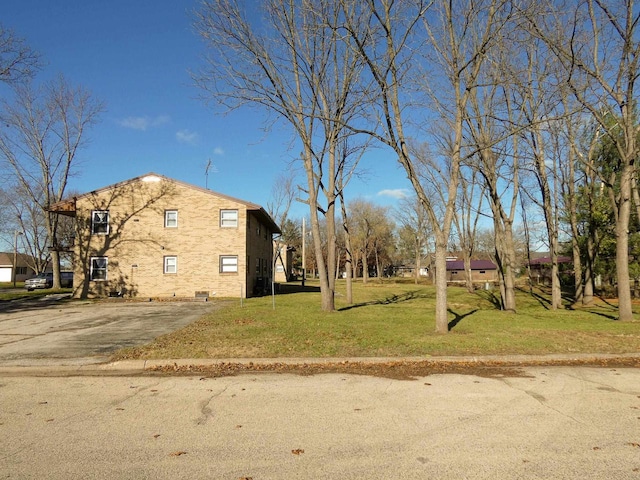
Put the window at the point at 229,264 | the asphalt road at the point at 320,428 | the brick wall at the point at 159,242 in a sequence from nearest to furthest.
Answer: the asphalt road at the point at 320,428, the brick wall at the point at 159,242, the window at the point at 229,264

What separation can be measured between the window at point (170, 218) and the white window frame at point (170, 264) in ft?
6.04

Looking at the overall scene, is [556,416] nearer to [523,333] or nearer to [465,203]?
[523,333]

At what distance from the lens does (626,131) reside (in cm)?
1305

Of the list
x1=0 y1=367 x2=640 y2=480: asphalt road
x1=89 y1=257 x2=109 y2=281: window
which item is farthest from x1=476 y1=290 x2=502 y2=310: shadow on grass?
x1=89 y1=257 x2=109 y2=281: window

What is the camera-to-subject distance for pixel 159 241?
24.8 meters

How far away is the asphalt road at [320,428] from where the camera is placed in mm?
3393

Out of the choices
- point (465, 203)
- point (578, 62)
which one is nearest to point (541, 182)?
point (578, 62)

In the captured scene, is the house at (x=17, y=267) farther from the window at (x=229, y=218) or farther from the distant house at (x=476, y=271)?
the distant house at (x=476, y=271)

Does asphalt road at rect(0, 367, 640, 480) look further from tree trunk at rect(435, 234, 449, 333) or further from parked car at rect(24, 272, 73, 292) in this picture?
parked car at rect(24, 272, 73, 292)

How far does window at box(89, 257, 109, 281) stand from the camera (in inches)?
977

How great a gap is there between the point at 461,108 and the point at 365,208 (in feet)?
189

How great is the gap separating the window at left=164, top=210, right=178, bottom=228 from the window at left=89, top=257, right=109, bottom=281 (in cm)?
415

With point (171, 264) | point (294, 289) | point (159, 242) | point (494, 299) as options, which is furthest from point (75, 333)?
point (294, 289)

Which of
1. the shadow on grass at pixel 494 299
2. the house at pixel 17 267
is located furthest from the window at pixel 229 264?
the house at pixel 17 267
